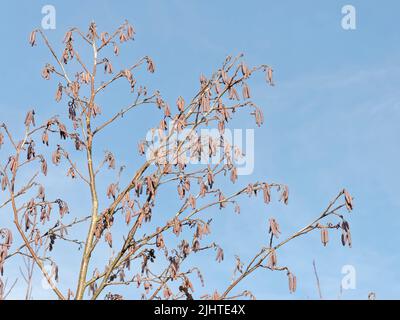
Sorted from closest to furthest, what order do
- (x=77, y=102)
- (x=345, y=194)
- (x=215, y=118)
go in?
(x=345, y=194) → (x=215, y=118) → (x=77, y=102)

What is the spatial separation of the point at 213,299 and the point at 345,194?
1.43 m

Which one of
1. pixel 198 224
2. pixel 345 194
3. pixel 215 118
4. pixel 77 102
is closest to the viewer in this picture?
pixel 345 194

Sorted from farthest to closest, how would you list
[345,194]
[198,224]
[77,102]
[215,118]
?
1. [77,102]
2. [215,118]
3. [198,224]
4. [345,194]

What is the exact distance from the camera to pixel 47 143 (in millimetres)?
6879

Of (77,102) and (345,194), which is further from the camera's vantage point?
(77,102)

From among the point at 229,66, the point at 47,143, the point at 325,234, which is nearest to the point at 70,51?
the point at 47,143
